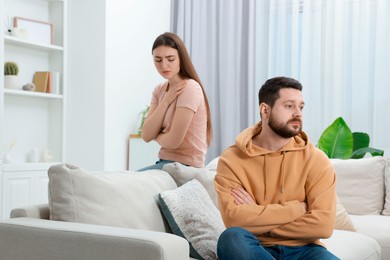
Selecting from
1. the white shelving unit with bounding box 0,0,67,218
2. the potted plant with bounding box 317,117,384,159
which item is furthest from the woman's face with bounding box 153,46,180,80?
the white shelving unit with bounding box 0,0,67,218

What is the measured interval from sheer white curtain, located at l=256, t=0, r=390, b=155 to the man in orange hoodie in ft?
9.14

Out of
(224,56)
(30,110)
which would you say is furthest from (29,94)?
(224,56)

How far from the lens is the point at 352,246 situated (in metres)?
2.87

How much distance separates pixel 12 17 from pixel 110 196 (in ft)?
10.3

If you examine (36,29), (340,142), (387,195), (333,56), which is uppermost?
(36,29)

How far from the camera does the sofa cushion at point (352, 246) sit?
2.74 meters

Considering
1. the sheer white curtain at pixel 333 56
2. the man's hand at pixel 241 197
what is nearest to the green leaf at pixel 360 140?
the sheer white curtain at pixel 333 56

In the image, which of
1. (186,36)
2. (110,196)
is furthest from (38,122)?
(110,196)

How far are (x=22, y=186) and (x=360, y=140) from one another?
2559 millimetres

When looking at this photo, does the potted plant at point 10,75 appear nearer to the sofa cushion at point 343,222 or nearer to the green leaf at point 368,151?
the green leaf at point 368,151

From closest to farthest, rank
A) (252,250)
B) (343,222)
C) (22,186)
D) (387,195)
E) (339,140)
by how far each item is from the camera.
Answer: (252,250), (343,222), (387,195), (339,140), (22,186)

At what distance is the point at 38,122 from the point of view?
5328 millimetres

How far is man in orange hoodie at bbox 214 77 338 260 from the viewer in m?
2.29

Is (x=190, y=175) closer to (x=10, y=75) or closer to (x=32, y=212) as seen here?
(x=32, y=212)
